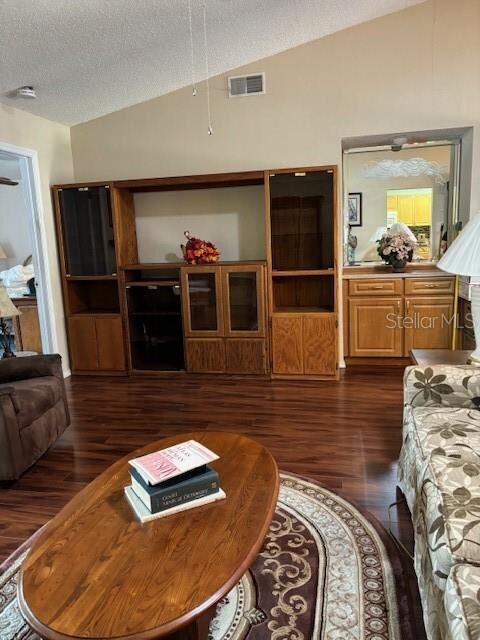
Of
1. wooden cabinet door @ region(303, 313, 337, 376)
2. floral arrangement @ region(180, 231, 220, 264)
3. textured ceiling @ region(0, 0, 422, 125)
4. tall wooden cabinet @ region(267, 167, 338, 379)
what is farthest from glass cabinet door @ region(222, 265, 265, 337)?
textured ceiling @ region(0, 0, 422, 125)

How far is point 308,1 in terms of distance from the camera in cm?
348

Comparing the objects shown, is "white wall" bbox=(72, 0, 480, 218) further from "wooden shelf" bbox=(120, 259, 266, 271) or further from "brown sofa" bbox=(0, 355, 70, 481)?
"brown sofa" bbox=(0, 355, 70, 481)

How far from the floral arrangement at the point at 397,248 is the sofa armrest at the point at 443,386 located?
8.08 feet

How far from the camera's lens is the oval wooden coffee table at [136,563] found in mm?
1093

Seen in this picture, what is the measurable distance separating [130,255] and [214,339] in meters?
1.28

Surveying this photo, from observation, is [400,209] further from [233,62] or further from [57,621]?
[57,621]

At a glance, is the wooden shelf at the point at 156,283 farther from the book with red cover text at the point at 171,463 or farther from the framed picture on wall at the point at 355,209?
the book with red cover text at the point at 171,463

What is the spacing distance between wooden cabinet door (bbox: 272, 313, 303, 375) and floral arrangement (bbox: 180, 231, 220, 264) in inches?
32.6

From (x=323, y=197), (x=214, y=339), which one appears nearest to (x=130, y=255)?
(x=214, y=339)

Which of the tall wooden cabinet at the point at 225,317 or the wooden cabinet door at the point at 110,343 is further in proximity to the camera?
the wooden cabinet door at the point at 110,343

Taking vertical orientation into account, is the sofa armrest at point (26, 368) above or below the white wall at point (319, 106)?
below

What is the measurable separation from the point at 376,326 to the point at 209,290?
1.69m

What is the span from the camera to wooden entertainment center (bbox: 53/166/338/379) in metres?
4.20

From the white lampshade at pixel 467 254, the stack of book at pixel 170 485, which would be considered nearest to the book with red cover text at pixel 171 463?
the stack of book at pixel 170 485
